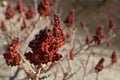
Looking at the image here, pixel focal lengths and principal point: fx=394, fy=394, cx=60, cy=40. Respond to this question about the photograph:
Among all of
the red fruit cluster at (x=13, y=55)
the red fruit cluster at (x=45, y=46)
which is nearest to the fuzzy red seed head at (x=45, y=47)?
the red fruit cluster at (x=45, y=46)

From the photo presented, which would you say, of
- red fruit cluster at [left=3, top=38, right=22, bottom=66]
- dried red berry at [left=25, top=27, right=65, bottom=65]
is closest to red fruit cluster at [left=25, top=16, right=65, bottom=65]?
dried red berry at [left=25, top=27, right=65, bottom=65]

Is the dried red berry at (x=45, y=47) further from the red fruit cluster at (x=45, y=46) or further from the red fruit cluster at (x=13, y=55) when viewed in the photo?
the red fruit cluster at (x=13, y=55)

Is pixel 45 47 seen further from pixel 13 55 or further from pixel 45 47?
pixel 13 55

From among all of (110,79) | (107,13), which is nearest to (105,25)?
(107,13)

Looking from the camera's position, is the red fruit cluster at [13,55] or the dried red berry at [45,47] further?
the red fruit cluster at [13,55]

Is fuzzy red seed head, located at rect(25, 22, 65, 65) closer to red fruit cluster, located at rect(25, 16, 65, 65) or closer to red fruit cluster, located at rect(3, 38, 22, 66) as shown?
red fruit cluster, located at rect(25, 16, 65, 65)

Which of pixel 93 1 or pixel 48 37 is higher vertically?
pixel 48 37

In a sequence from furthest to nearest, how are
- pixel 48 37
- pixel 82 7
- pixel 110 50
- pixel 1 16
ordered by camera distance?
pixel 82 7 < pixel 1 16 < pixel 110 50 < pixel 48 37

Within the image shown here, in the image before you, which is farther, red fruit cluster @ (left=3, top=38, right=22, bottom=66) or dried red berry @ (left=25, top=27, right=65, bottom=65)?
red fruit cluster @ (left=3, top=38, right=22, bottom=66)

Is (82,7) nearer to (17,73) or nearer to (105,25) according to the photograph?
(105,25)

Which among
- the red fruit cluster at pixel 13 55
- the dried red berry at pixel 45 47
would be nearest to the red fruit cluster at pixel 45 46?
the dried red berry at pixel 45 47

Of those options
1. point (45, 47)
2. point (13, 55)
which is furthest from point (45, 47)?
point (13, 55)
